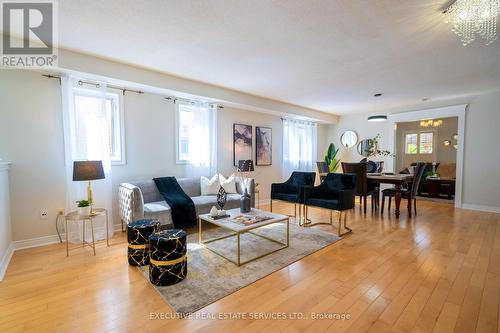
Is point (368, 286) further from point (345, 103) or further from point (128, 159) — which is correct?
point (345, 103)

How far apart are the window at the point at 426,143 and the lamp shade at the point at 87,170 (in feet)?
33.8

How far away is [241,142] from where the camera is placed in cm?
552

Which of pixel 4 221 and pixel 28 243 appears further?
pixel 28 243

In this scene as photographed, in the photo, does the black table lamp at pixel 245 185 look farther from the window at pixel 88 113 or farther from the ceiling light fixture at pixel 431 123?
the ceiling light fixture at pixel 431 123

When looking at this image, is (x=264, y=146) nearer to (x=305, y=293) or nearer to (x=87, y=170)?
(x=87, y=170)

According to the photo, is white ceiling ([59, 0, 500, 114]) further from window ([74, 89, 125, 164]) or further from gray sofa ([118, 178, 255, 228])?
gray sofa ([118, 178, 255, 228])

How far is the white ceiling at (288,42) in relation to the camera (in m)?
2.12

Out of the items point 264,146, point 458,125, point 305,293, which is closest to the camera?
point 305,293

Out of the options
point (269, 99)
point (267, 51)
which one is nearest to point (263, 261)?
point (267, 51)

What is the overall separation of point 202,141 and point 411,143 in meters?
8.53

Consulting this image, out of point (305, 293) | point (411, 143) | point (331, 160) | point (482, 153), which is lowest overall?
point (305, 293)

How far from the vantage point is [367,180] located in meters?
4.85

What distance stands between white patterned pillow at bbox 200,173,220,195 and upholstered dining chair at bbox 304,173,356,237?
1.67 metres

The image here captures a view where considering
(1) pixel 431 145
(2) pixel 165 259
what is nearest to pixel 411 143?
(1) pixel 431 145
